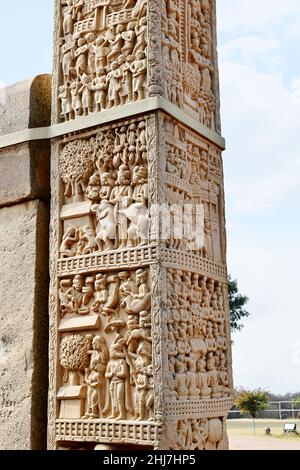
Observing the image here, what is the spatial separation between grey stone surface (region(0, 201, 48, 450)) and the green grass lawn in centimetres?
1202

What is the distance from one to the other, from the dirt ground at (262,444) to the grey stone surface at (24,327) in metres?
8.24

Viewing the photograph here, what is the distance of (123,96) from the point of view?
4.74 meters

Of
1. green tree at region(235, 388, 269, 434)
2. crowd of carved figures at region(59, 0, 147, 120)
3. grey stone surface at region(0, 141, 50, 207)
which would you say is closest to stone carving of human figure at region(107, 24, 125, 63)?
crowd of carved figures at region(59, 0, 147, 120)

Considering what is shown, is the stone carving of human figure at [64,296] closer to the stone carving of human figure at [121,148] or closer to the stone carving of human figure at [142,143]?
the stone carving of human figure at [121,148]

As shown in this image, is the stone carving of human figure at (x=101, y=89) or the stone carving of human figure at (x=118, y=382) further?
the stone carving of human figure at (x=101, y=89)

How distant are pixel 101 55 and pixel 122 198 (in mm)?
1264

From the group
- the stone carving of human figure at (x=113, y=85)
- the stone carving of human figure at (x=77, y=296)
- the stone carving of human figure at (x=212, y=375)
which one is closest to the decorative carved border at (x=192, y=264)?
the stone carving of human figure at (x=212, y=375)

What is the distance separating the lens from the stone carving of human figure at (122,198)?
4.55 metres

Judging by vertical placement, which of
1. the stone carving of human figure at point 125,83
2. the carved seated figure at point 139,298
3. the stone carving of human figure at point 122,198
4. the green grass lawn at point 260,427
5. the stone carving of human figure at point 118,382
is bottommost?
the green grass lawn at point 260,427

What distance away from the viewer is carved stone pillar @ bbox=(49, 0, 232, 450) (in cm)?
425

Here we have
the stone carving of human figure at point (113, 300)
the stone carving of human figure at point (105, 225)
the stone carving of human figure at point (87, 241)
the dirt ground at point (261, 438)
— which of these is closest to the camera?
the stone carving of human figure at point (113, 300)

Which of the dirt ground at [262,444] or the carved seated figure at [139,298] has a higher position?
the carved seated figure at [139,298]

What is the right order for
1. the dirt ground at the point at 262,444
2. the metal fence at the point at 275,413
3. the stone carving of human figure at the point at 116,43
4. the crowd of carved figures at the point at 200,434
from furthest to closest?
the metal fence at the point at 275,413, the dirt ground at the point at 262,444, the stone carving of human figure at the point at 116,43, the crowd of carved figures at the point at 200,434

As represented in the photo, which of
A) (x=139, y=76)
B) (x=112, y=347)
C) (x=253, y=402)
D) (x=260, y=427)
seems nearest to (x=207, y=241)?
(x=112, y=347)
